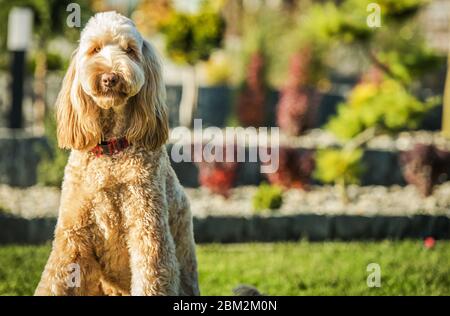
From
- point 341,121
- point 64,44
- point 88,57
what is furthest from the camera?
point 64,44

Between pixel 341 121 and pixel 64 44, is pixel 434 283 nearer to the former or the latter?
pixel 341 121

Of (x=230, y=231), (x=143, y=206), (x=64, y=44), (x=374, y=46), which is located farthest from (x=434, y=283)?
(x=64, y=44)

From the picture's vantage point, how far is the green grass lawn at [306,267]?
5.23 m

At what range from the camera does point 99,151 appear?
347 centimetres

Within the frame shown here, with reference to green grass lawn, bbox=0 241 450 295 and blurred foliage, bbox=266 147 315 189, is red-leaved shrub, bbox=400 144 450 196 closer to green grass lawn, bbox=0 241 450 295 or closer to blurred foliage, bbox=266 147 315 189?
blurred foliage, bbox=266 147 315 189

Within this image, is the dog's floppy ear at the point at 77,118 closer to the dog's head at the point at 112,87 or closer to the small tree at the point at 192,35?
the dog's head at the point at 112,87

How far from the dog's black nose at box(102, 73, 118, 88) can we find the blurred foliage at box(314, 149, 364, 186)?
18.7ft

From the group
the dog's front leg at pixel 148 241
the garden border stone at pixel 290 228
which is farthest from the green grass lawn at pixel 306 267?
the dog's front leg at pixel 148 241

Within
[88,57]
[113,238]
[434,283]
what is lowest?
[434,283]

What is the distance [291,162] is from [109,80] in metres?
5.95

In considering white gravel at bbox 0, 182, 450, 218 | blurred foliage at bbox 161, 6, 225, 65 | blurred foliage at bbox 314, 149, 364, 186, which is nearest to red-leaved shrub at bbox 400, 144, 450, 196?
white gravel at bbox 0, 182, 450, 218

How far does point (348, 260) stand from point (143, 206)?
124 inches

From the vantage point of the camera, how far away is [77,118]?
3457 mm

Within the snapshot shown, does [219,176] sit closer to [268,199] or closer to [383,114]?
[268,199]
